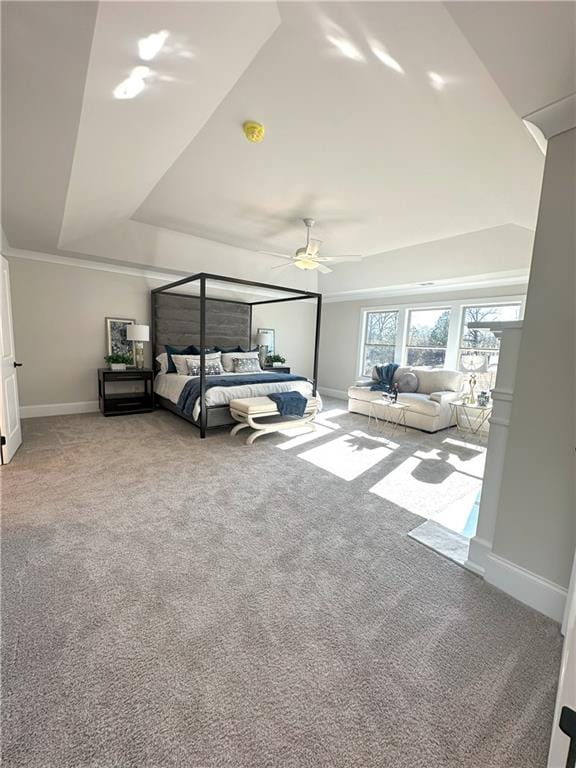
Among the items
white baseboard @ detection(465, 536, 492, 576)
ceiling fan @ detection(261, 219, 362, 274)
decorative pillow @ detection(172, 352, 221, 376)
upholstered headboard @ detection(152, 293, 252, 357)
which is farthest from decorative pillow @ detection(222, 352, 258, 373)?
white baseboard @ detection(465, 536, 492, 576)

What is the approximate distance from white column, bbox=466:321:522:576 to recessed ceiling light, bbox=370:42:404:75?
1626mm

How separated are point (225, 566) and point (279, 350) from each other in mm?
6072

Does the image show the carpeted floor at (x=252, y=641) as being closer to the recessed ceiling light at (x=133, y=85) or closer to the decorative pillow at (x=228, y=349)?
the recessed ceiling light at (x=133, y=85)

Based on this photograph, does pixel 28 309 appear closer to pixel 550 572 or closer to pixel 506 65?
pixel 506 65

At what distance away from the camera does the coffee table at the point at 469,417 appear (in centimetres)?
499

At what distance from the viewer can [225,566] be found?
1.91 meters

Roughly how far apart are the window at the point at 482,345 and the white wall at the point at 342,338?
114cm

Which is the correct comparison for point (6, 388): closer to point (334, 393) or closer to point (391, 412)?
point (391, 412)

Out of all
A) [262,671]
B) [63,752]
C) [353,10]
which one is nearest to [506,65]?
[353,10]

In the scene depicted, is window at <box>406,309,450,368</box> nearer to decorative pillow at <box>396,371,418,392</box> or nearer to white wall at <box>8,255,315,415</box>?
decorative pillow at <box>396,371,418,392</box>

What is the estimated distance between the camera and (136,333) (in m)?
5.23

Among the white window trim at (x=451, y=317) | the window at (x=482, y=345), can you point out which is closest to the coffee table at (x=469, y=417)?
the window at (x=482, y=345)

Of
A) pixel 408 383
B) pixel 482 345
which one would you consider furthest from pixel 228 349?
pixel 482 345

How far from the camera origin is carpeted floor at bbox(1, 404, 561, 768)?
42.4 inches
